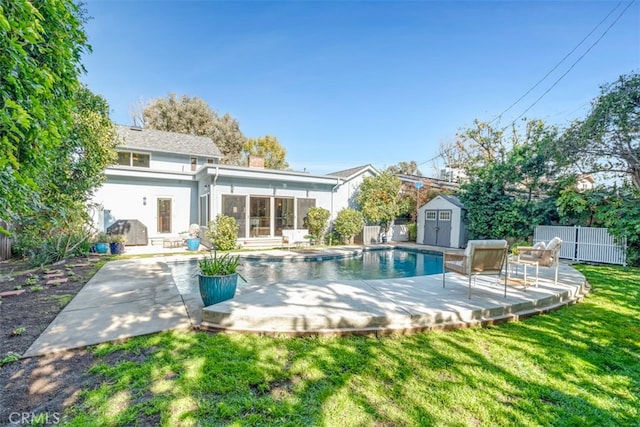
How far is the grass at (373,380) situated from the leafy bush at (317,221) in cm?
1101

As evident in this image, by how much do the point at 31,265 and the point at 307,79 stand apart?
550 inches

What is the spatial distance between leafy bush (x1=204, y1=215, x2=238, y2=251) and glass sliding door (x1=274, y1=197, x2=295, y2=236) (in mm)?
2973

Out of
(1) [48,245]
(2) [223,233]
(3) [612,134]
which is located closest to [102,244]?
(1) [48,245]

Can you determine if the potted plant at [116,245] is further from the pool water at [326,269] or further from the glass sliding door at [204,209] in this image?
the glass sliding door at [204,209]

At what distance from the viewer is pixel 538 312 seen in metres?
5.05

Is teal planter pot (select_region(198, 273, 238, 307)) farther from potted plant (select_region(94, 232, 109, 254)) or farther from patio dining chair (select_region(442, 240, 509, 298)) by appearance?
potted plant (select_region(94, 232, 109, 254))

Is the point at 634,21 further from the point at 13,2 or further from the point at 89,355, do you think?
the point at 89,355

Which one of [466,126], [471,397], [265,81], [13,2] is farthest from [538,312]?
[466,126]

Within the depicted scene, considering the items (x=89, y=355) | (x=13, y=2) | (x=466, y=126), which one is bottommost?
(x=89, y=355)

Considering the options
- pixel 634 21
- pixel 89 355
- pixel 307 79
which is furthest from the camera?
pixel 307 79

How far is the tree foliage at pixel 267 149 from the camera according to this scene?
33.8 m

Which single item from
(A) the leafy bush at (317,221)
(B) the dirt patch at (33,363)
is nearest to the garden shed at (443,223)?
(A) the leafy bush at (317,221)

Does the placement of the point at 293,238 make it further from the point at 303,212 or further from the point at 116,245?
the point at 116,245

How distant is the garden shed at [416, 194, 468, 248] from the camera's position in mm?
14968
